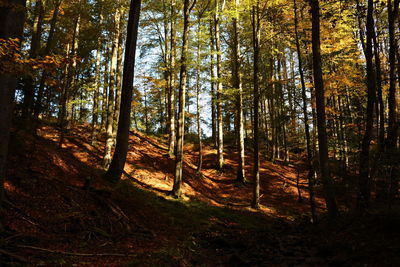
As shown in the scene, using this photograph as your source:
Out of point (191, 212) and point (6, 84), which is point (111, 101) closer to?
point (191, 212)

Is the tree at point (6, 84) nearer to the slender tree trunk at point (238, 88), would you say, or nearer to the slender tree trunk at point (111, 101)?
the slender tree trunk at point (111, 101)

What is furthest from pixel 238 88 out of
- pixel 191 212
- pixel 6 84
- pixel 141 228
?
pixel 6 84

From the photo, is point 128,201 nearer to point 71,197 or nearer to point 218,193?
point 71,197

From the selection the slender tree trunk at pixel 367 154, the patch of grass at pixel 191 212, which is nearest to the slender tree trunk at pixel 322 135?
the slender tree trunk at pixel 367 154

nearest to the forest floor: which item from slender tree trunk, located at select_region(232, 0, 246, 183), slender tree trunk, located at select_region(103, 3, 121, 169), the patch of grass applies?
the patch of grass

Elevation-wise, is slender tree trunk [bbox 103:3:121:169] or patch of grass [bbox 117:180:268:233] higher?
slender tree trunk [bbox 103:3:121:169]

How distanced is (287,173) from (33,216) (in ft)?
65.6

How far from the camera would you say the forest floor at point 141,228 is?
5.10 m

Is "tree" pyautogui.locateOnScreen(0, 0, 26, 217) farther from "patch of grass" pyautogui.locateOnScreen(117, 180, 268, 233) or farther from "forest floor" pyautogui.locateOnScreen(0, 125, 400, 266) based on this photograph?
"patch of grass" pyautogui.locateOnScreen(117, 180, 268, 233)

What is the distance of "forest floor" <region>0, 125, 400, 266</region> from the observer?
5.10 meters

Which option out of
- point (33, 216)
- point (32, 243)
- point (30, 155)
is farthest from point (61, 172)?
point (32, 243)

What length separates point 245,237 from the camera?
8.99 metres

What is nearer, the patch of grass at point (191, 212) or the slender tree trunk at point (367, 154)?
the slender tree trunk at point (367, 154)

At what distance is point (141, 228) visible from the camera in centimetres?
810
